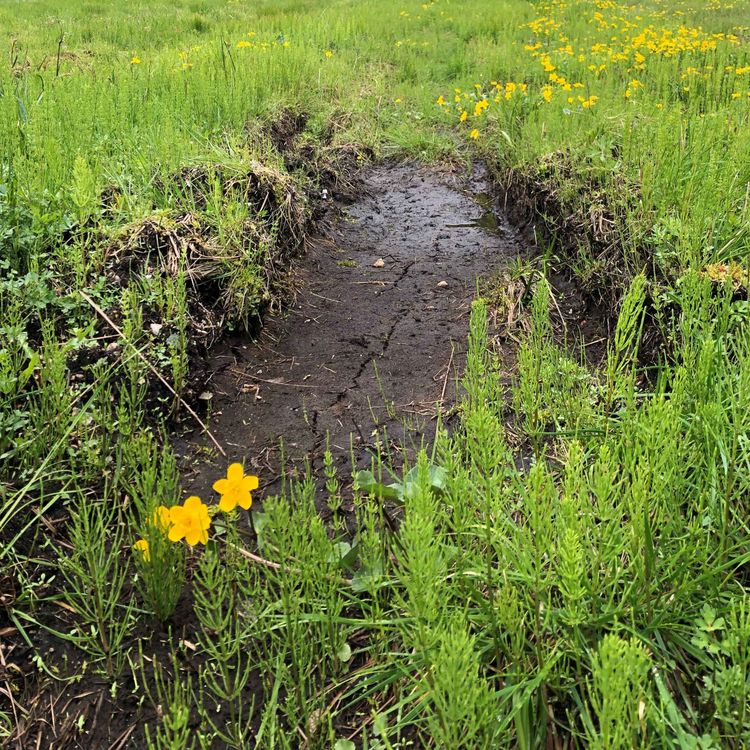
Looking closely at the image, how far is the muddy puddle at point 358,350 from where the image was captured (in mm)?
2727

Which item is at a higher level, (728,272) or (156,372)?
(728,272)

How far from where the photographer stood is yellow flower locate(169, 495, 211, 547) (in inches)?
72.5

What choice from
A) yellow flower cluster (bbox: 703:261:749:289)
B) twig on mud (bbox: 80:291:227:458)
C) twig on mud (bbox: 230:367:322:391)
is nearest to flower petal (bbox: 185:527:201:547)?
twig on mud (bbox: 80:291:227:458)

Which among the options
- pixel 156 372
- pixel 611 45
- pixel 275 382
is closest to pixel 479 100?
Result: pixel 611 45

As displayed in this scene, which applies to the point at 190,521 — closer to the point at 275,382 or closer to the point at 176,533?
the point at 176,533

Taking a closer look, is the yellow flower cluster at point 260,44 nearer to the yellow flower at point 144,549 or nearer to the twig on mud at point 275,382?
the twig on mud at point 275,382

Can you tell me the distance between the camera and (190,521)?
1.85 m

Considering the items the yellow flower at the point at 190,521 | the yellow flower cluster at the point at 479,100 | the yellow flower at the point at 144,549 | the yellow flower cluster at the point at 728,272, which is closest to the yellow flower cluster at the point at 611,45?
the yellow flower cluster at the point at 479,100

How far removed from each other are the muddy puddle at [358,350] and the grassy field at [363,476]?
0.64 ft

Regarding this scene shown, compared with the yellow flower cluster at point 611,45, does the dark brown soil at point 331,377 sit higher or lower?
lower

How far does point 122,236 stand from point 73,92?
6.49ft

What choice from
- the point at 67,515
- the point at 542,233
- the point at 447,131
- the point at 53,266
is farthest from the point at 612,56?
the point at 67,515

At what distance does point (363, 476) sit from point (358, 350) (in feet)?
4.47

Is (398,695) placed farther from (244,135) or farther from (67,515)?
(244,135)
